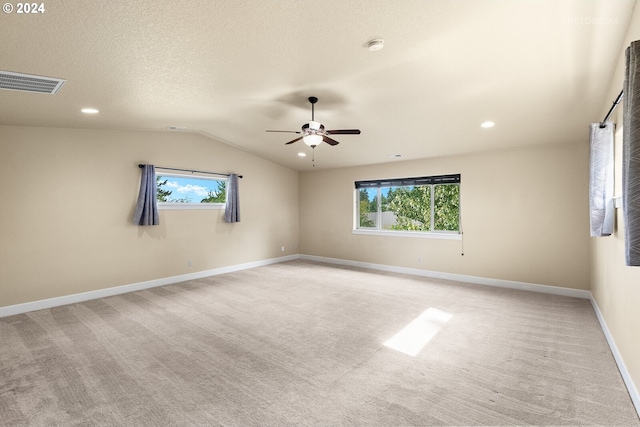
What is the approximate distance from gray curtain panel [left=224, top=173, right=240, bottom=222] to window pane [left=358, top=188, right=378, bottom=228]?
2.92 meters

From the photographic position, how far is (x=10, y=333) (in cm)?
329

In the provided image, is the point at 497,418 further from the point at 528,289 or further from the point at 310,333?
the point at 528,289

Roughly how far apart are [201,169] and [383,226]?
4164mm

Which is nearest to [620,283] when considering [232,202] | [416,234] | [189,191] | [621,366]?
[621,366]

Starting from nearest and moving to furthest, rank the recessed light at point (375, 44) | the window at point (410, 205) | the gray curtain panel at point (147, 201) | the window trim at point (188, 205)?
1. the recessed light at point (375, 44)
2. the gray curtain panel at point (147, 201)
3. the window trim at point (188, 205)
4. the window at point (410, 205)

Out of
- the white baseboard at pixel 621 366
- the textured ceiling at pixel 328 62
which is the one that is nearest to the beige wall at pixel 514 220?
the textured ceiling at pixel 328 62

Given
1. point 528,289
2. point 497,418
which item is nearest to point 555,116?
point 528,289

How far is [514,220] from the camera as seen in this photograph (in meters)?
4.98

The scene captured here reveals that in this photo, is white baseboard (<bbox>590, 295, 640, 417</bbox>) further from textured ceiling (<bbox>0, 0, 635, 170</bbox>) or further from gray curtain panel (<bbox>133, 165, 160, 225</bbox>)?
gray curtain panel (<bbox>133, 165, 160, 225</bbox>)

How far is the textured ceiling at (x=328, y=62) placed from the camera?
6.34ft

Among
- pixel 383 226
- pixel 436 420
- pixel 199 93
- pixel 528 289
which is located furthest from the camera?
pixel 383 226

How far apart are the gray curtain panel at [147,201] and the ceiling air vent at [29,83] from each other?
2144 mm

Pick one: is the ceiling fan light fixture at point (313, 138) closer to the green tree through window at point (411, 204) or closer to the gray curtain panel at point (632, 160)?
the gray curtain panel at point (632, 160)

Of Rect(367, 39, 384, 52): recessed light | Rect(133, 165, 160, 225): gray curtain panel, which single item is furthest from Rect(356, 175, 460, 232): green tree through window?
Rect(133, 165, 160, 225): gray curtain panel
